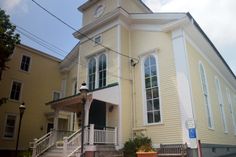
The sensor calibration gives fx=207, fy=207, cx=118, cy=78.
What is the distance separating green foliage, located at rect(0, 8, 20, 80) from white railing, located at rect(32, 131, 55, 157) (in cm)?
574

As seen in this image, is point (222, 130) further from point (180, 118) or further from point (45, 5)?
point (45, 5)

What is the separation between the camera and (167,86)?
424 inches

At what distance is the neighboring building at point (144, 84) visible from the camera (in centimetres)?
1005

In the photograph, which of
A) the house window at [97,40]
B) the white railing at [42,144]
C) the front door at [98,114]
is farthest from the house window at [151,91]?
the white railing at [42,144]

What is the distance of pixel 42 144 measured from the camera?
11570mm

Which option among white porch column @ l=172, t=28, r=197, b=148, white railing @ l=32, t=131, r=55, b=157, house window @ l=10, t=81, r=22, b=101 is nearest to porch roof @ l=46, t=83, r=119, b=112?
white railing @ l=32, t=131, r=55, b=157

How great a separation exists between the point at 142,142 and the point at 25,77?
12.6m

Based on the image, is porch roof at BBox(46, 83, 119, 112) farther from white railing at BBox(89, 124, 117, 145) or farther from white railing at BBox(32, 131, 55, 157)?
white railing at BBox(32, 131, 55, 157)

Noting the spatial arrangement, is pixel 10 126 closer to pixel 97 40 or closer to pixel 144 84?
pixel 97 40

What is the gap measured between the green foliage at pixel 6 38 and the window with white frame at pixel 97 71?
17.7ft

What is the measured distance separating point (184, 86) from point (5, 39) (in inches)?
460

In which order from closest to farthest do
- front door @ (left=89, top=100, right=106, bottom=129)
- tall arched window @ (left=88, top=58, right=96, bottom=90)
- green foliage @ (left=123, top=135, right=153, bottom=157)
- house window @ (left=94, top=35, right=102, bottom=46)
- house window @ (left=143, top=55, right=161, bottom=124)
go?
1. green foliage @ (left=123, top=135, right=153, bottom=157)
2. house window @ (left=143, top=55, right=161, bottom=124)
3. front door @ (left=89, top=100, right=106, bottom=129)
4. tall arched window @ (left=88, top=58, right=96, bottom=90)
5. house window @ (left=94, top=35, right=102, bottom=46)

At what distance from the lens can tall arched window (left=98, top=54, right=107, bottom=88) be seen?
1298cm

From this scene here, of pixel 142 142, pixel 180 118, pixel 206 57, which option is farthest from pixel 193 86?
pixel 206 57
